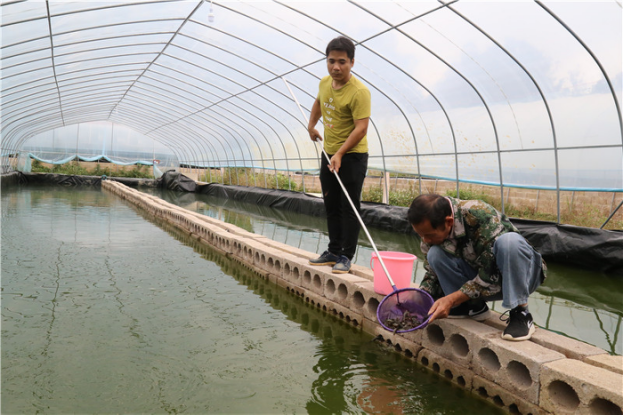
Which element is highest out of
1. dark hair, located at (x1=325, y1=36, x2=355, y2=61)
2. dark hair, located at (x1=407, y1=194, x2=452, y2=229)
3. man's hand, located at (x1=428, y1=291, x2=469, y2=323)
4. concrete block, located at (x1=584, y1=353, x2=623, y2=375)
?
dark hair, located at (x1=325, y1=36, x2=355, y2=61)

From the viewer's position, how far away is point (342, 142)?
416cm

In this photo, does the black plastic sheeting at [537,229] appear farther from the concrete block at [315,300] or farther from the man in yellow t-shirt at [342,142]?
the concrete block at [315,300]

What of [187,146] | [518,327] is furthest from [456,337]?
[187,146]

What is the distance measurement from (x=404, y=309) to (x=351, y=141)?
5.11 feet

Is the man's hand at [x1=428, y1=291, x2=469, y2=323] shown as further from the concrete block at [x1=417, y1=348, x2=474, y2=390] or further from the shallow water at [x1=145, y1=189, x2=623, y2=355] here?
the shallow water at [x1=145, y1=189, x2=623, y2=355]

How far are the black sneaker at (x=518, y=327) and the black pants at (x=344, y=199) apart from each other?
170cm

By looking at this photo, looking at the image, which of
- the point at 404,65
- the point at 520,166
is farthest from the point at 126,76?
the point at 520,166

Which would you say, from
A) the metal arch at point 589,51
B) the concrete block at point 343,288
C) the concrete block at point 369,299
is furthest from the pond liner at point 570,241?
the concrete block at point 369,299

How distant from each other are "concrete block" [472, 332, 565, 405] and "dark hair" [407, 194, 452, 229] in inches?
29.3

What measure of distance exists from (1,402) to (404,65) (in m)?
8.95

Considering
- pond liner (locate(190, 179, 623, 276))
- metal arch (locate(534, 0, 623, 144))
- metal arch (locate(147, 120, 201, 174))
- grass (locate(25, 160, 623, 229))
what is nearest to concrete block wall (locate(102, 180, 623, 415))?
pond liner (locate(190, 179, 623, 276))

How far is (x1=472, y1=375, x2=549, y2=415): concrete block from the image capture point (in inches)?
92.5

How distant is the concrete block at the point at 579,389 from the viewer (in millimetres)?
1982

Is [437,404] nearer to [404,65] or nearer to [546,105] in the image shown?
[546,105]
